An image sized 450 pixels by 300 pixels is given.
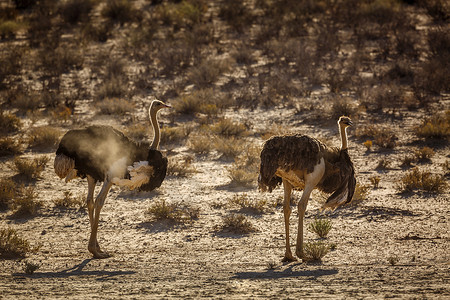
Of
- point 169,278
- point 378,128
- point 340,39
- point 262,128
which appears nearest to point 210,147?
point 262,128

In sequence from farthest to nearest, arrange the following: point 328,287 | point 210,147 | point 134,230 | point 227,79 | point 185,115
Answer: point 227,79
point 185,115
point 210,147
point 134,230
point 328,287

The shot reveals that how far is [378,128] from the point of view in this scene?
12.2 meters

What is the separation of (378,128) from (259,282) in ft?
22.8

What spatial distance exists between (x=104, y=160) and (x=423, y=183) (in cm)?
511

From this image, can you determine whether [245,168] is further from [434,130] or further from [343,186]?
[434,130]

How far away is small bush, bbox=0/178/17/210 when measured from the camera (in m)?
9.09

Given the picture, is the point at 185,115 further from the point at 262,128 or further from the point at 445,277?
the point at 445,277

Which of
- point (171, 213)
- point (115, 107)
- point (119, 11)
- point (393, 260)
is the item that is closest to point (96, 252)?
point (171, 213)

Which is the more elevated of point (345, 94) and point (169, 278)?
point (345, 94)

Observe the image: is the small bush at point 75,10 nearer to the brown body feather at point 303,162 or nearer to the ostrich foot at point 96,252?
the ostrich foot at point 96,252

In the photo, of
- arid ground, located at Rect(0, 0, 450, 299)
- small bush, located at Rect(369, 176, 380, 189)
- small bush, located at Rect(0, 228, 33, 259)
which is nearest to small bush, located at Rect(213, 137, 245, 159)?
arid ground, located at Rect(0, 0, 450, 299)

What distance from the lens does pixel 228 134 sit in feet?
39.8

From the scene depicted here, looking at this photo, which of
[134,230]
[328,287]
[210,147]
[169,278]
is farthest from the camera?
[210,147]

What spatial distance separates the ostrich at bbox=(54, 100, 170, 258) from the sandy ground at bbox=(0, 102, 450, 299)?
0.76 meters
